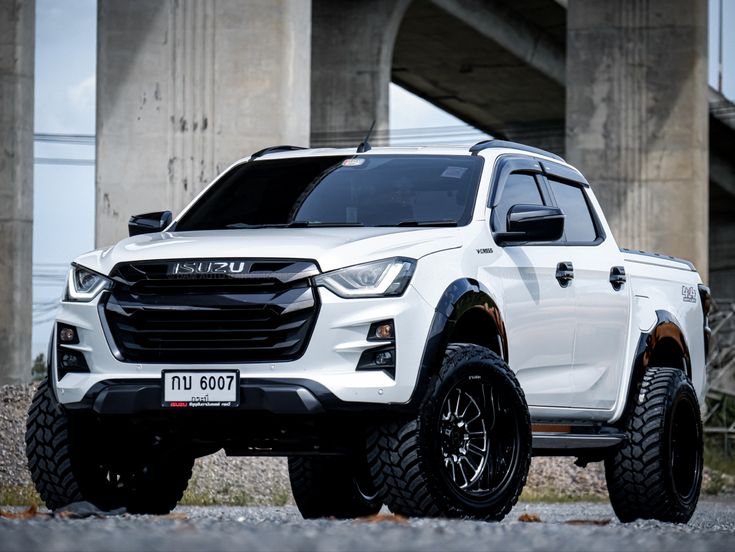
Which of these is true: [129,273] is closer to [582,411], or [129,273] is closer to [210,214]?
[210,214]

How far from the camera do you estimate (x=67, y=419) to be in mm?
8047

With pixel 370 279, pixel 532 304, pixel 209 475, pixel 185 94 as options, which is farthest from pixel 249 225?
pixel 185 94

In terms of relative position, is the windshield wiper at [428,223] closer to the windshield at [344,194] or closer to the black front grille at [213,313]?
the windshield at [344,194]

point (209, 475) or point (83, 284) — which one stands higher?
point (83, 284)

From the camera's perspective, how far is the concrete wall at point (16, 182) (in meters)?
26.7

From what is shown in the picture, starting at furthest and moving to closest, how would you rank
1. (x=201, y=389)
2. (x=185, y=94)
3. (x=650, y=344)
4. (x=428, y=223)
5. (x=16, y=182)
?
1. (x=16, y=182)
2. (x=185, y=94)
3. (x=650, y=344)
4. (x=428, y=223)
5. (x=201, y=389)

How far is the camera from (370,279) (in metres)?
7.48

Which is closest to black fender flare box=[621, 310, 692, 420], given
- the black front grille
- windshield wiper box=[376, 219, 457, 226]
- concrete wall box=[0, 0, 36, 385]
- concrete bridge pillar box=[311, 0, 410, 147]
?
windshield wiper box=[376, 219, 457, 226]

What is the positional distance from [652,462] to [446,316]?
109 inches

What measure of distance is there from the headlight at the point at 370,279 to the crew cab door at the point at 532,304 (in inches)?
35.0

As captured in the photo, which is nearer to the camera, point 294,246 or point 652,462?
point 294,246

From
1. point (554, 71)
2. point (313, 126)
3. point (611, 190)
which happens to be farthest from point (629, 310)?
point (554, 71)

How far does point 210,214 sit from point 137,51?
854 centimetres

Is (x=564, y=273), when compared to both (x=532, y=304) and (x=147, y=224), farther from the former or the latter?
(x=147, y=224)
